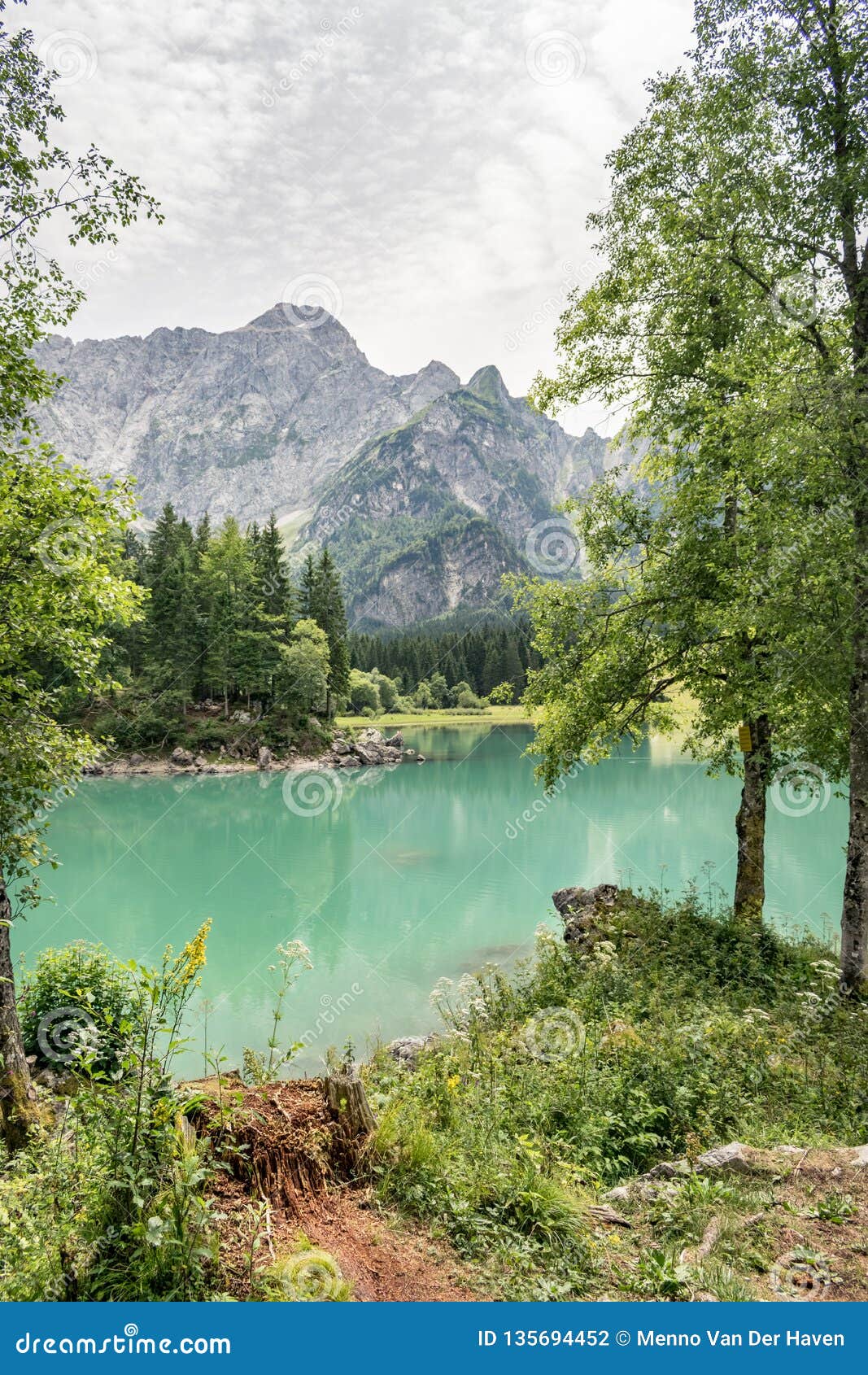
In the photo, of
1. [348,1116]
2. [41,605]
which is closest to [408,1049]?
[348,1116]

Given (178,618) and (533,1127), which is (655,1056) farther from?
(178,618)

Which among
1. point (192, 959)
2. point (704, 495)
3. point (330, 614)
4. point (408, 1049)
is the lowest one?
point (408, 1049)

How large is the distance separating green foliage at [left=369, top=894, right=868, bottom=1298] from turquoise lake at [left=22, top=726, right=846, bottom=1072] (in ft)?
8.58

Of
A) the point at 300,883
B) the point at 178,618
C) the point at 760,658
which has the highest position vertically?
the point at 178,618

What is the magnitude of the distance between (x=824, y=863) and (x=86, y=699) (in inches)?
2219

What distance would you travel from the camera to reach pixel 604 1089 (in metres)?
6.40

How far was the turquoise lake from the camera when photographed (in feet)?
47.2

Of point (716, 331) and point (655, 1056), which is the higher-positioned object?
point (716, 331)

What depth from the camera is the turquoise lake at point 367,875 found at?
47.2 feet

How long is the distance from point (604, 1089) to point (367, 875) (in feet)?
63.4

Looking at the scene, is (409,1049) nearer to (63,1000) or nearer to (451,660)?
(63,1000)

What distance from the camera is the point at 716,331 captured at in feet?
37.4
